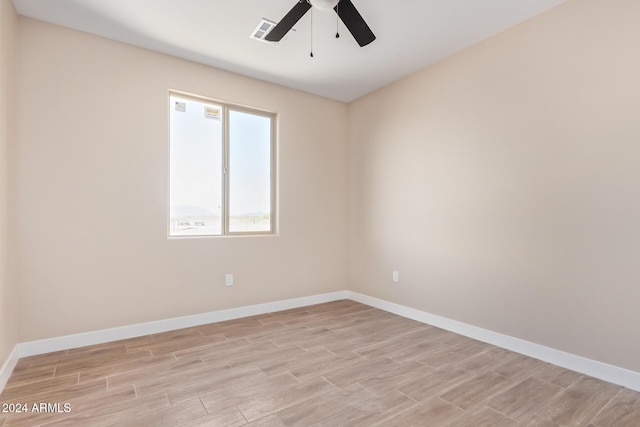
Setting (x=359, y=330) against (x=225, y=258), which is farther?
A: (x=225, y=258)

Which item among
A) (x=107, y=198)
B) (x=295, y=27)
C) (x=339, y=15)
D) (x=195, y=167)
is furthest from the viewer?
(x=195, y=167)

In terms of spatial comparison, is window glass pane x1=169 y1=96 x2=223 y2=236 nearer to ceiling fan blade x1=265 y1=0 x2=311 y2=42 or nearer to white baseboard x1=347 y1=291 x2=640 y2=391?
ceiling fan blade x1=265 y1=0 x2=311 y2=42

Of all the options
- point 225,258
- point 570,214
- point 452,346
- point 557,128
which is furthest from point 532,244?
point 225,258

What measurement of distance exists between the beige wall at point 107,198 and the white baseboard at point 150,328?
6 cm

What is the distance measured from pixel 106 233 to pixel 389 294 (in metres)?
3.09

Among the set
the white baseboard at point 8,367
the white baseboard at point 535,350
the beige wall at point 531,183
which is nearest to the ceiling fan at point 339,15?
the beige wall at point 531,183

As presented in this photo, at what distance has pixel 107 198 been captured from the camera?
2947mm

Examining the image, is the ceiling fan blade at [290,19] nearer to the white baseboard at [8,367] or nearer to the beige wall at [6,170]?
the beige wall at [6,170]

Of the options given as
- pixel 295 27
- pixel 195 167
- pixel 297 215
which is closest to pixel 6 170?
pixel 195 167

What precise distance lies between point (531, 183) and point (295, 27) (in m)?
2.39

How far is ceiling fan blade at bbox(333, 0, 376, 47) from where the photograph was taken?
2.03 m

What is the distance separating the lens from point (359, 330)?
3.26 m

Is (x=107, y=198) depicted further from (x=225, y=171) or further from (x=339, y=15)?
(x=339, y=15)

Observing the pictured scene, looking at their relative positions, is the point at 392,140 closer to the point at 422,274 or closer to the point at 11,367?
the point at 422,274
